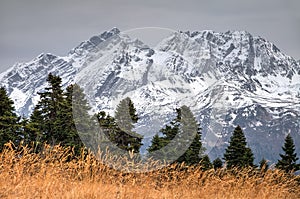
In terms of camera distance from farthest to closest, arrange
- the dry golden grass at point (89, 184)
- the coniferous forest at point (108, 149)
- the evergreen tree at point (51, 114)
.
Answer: the evergreen tree at point (51, 114) < the coniferous forest at point (108, 149) < the dry golden grass at point (89, 184)

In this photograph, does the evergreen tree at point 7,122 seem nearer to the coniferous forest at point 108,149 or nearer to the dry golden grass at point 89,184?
the coniferous forest at point 108,149

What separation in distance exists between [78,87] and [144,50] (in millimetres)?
2217

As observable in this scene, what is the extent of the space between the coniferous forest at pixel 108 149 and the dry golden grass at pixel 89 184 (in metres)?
0.03

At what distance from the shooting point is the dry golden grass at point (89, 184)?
6379 millimetres

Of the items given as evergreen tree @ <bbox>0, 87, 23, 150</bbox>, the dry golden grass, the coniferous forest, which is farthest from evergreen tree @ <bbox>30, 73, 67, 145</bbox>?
the dry golden grass

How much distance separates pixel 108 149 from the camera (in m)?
17.3

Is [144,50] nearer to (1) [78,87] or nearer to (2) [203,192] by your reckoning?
(1) [78,87]

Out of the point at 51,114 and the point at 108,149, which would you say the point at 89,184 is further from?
the point at 51,114

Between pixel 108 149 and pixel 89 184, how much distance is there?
1037cm

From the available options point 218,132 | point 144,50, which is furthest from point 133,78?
point 218,132

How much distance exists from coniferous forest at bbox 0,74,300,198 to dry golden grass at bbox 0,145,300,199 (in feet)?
0.09

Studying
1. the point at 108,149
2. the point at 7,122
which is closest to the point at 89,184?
the point at 108,149

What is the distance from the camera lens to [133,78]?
1345 cm

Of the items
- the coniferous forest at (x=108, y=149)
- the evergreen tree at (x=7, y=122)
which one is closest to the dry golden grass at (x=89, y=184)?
the coniferous forest at (x=108, y=149)
